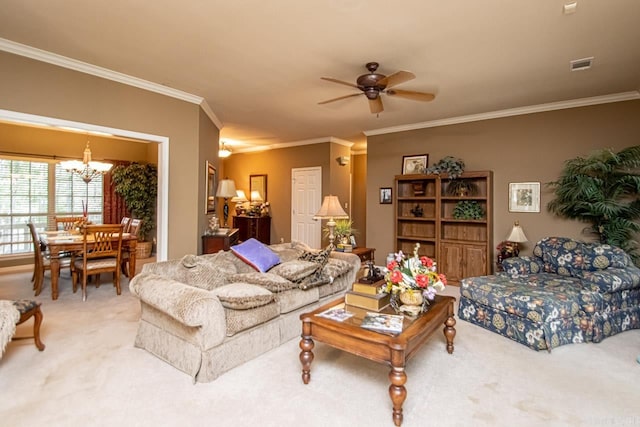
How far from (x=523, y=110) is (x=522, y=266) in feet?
8.04

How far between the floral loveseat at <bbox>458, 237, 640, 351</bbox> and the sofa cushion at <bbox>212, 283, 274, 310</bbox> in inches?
85.7

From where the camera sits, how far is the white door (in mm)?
7105

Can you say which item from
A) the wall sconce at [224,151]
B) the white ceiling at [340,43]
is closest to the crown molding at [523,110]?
the white ceiling at [340,43]

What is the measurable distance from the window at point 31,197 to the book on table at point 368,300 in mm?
6768

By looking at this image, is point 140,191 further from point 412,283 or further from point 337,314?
point 412,283

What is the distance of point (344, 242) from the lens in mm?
4672

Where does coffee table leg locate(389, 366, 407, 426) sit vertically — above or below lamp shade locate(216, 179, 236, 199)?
below

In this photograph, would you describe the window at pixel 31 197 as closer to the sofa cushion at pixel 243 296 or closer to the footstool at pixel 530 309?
the sofa cushion at pixel 243 296

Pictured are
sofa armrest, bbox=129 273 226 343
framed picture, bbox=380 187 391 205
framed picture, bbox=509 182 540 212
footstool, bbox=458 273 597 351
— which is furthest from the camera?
framed picture, bbox=380 187 391 205

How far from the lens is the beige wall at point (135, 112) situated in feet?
10.3

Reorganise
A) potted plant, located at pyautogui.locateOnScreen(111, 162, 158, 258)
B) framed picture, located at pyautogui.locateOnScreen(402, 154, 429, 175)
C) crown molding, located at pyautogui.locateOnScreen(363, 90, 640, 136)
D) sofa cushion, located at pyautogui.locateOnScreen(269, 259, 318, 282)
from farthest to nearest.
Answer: potted plant, located at pyautogui.locateOnScreen(111, 162, 158, 258) < framed picture, located at pyautogui.locateOnScreen(402, 154, 429, 175) < crown molding, located at pyautogui.locateOnScreen(363, 90, 640, 136) < sofa cushion, located at pyautogui.locateOnScreen(269, 259, 318, 282)

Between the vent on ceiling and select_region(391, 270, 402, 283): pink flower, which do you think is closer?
select_region(391, 270, 402, 283): pink flower

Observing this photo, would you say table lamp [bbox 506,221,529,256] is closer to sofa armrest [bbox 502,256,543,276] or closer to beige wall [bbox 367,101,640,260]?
beige wall [bbox 367,101,640,260]

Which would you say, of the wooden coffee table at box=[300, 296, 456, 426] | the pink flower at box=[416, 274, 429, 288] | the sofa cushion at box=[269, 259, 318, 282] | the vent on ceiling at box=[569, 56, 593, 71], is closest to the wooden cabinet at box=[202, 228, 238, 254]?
the sofa cushion at box=[269, 259, 318, 282]
